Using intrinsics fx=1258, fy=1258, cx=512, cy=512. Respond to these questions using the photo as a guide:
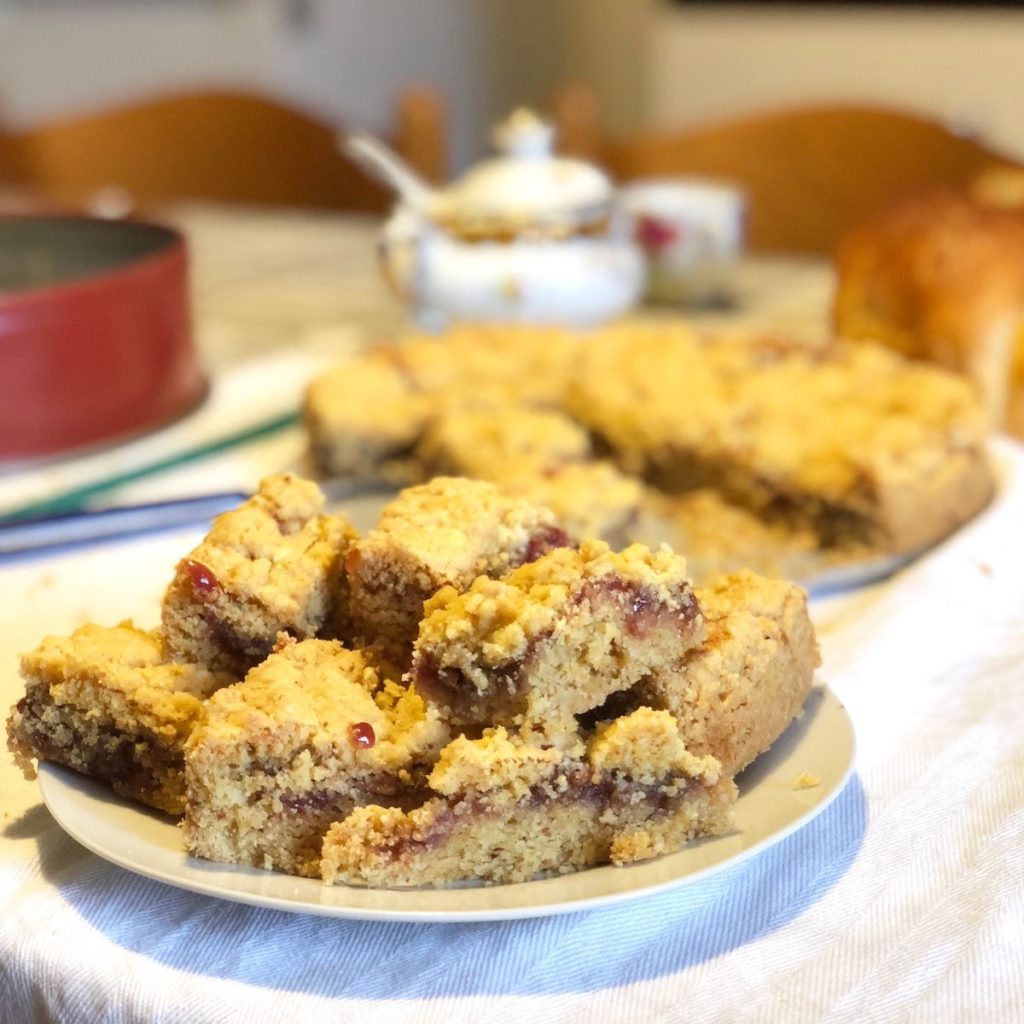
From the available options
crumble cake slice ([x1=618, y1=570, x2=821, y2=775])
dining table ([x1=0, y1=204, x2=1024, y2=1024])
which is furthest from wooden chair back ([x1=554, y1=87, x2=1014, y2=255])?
crumble cake slice ([x1=618, y1=570, x2=821, y2=775])

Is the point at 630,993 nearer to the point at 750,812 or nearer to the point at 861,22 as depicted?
the point at 750,812

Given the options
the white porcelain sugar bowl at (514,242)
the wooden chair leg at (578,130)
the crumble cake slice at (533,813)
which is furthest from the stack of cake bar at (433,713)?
the wooden chair leg at (578,130)

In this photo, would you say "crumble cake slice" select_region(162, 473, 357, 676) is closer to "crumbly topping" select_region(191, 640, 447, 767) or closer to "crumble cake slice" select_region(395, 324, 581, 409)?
"crumbly topping" select_region(191, 640, 447, 767)

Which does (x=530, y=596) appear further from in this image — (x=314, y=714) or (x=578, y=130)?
(x=578, y=130)

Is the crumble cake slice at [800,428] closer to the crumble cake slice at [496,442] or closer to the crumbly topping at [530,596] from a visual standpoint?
the crumble cake slice at [496,442]

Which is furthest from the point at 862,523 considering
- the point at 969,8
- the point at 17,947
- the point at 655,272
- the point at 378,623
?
the point at 969,8

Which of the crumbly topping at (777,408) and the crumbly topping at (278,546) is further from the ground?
the crumbly topping at (278,546)
